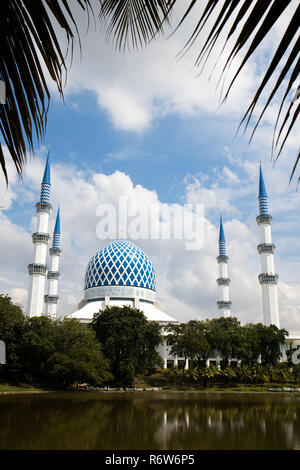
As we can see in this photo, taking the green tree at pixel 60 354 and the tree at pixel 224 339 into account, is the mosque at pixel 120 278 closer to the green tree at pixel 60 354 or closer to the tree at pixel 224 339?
the tree at pixel 224 339

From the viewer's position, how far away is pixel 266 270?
125ft

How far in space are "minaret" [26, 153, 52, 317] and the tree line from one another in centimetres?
546

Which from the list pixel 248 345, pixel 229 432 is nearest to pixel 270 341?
pixel 248 345

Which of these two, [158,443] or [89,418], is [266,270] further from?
[158,443]

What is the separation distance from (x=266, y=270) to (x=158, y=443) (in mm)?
33205

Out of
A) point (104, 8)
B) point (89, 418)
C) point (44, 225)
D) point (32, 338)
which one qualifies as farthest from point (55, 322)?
point (104, 8)

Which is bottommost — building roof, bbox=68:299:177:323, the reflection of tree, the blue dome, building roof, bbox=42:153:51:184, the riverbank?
the riverbank

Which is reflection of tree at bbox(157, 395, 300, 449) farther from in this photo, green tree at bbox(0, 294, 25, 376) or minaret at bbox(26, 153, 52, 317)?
minaret at bbox(26, 153, 52, 317)

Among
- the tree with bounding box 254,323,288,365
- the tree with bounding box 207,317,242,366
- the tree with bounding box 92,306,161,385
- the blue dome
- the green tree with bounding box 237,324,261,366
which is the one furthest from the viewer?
the blue dome

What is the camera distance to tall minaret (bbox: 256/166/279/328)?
3762 cm

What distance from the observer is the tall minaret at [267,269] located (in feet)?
123

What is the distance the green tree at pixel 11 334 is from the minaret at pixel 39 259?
9340 millimetres

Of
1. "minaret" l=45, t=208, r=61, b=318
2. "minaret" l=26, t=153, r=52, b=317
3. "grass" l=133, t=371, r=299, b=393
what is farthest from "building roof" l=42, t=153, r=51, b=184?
"grass" l=133, t=371, r=299, b=393

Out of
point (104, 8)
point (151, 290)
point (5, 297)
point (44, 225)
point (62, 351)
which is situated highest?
point (44, 225)
